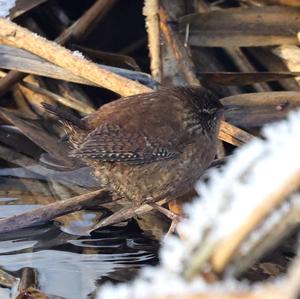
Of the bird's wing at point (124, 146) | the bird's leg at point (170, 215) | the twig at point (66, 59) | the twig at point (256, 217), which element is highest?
the twig at point (66, 59)

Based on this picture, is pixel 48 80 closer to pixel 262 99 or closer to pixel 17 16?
pixel 17 16

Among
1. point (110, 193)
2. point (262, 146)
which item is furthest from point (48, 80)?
point (262, 146)

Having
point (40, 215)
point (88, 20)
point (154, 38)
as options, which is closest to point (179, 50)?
point (154, 38)

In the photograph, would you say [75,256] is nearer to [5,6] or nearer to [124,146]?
[124,146]

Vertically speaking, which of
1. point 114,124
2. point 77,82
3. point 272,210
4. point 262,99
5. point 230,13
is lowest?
point 272,210

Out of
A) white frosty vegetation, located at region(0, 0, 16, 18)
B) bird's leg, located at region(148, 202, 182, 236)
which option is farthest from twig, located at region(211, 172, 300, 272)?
white frosty vegetation, located at region(0, 0, 16, 18)

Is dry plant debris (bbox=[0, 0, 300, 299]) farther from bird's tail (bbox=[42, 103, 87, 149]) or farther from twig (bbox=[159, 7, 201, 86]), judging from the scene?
bird's tail (bbox=[42, 103, 87, 149])

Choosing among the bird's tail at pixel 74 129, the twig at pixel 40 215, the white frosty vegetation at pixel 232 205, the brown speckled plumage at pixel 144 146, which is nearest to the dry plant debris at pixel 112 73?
the twig at pixel 40 215

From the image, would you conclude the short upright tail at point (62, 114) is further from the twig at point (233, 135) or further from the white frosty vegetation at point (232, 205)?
the white frosty vegetation at point (232, 205)
